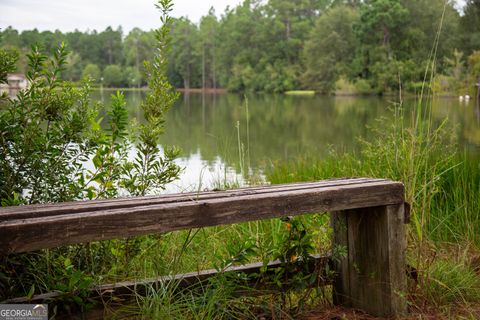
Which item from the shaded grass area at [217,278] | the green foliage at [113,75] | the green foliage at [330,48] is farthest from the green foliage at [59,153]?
the green foliage at [113,75]

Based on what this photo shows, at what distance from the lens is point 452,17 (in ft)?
132

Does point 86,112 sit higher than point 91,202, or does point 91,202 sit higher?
point 86,112

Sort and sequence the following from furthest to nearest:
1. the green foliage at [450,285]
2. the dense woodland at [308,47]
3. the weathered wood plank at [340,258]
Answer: the dense woodland at [308,47] → the green foliage at [450,285] → the weathered wood plank at [340,258]

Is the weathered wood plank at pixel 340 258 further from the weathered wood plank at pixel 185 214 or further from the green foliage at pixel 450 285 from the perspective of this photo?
the green foliage at pixel 450 285

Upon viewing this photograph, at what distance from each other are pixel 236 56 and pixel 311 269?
221 ft

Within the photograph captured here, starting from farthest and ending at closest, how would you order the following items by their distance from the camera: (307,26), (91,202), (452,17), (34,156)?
(307,26) < (452,17) < (34,156) < (91,202)

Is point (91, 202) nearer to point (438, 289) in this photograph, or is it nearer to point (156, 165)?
point (156, 165)

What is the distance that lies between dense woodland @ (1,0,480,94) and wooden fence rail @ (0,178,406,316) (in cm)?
2814

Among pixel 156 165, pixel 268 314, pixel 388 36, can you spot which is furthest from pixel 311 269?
pixel 388 36

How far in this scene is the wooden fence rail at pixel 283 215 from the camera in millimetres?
1656

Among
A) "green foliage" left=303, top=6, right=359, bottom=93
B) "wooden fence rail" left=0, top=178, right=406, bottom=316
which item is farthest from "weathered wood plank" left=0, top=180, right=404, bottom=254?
"green foliage" left=303, top=6, right=359, bottom=93

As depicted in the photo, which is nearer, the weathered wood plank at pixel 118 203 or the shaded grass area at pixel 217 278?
the weathered wood plank at pixel 118 203

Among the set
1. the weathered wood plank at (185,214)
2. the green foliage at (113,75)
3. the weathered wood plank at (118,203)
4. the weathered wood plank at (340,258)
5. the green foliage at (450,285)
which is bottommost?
the green foliage at (450,285)


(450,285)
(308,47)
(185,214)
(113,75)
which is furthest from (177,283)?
(113,75)
